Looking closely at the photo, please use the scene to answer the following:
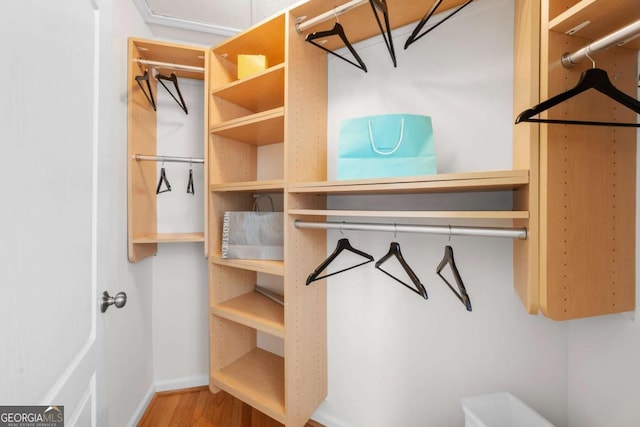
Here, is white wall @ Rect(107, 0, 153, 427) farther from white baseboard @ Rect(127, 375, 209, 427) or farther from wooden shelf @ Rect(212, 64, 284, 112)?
wooden shelf @ Rect(212, 64, 284, 112)

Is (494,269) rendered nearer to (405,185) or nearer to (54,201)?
(405,185)

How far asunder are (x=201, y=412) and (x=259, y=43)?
2.29m

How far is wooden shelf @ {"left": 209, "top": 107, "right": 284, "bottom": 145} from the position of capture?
4.36 ft

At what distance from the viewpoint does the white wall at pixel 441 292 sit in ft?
3.67

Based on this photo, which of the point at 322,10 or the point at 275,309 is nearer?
the point at 322,10

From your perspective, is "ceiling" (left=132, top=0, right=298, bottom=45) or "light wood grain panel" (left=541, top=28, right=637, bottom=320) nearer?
"light wood grain panel" (left=541, top=28, right=637, bottom=320)

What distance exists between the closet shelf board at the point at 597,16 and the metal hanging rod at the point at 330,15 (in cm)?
73

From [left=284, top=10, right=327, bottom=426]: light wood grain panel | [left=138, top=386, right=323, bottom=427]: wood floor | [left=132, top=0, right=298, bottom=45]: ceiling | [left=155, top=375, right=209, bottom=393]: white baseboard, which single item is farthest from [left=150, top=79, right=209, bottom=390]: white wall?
[left=284, top=10, right=327, bottom=426]: light wood grain panel

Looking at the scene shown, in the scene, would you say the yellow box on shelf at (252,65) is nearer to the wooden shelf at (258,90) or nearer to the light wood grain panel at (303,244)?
the wooden shelf at (258,90)

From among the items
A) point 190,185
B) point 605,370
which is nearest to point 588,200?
point 605,370

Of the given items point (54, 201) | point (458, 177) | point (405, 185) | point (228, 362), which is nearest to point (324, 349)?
point (228, 362)

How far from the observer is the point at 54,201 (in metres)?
0.59

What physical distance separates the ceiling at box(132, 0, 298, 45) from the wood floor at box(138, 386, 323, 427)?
2.50 m

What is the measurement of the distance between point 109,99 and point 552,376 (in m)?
2.00
